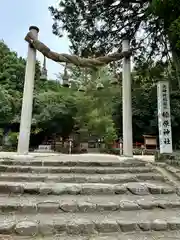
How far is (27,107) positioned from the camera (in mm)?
5117

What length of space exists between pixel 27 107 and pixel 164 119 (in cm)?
376

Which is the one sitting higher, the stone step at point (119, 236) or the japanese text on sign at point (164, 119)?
the japanese text on sign at point (164, 119)

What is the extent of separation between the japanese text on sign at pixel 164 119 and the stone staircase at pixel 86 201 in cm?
137

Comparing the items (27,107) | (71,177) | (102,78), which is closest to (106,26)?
(27,107)

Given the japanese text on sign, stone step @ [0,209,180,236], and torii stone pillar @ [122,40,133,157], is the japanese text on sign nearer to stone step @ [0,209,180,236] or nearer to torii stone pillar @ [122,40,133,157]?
torii stone pillar @ [122,40,133,157]

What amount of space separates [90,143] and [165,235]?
36.8 ft

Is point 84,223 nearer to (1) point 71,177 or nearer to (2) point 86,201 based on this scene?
(2) point 86,201

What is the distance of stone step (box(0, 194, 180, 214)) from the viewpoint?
2.68 m

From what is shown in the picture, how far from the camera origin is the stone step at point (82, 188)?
316cm

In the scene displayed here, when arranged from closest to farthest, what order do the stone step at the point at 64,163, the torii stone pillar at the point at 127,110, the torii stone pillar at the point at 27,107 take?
1. the stone step at the point at 64,163
2. the torii stone pillar at the point at 27,107
3. the torii stone pillar at the point at 127,110

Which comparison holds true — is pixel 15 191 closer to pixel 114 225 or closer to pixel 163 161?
pixel 114 225

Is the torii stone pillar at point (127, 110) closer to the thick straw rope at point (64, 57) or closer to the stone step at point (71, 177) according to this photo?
the thick straw rope at point (64, 57)

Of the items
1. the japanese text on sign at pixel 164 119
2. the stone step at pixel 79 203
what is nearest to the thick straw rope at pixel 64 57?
the japanese text on sign at pixel 164 119

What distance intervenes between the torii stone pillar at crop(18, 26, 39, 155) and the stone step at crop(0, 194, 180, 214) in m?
2.06
